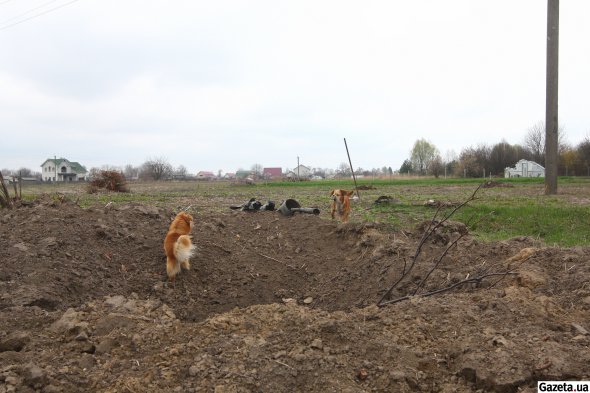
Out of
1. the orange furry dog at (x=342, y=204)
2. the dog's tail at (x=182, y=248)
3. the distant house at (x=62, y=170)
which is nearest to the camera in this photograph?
the dog's tail at (x=182, y=248)

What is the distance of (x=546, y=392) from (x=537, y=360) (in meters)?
0.22

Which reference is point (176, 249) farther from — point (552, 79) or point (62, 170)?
point (62, 170)

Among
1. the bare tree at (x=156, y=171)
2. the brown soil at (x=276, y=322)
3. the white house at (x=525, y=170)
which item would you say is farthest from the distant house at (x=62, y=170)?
the brown soil at (x=276, y=322)

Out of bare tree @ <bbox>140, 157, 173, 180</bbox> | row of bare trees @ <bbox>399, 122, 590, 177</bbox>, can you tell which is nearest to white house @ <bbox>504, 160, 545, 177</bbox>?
row of bare trees @ <bbox>399, 122, 590, 177</bbox>

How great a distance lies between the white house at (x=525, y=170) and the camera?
2586 inches

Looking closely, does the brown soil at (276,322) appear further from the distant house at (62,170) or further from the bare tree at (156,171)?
the distant house at (62,170)

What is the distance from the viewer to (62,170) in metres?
91.4

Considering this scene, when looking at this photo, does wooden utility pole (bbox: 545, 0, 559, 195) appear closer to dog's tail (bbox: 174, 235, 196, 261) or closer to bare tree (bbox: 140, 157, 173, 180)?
dog's tail (bbox: 174, 235, 196, 261)

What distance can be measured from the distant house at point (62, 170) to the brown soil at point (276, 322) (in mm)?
92319

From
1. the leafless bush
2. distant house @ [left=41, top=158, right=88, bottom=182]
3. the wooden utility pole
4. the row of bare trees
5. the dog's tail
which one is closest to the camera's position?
the dog's tail

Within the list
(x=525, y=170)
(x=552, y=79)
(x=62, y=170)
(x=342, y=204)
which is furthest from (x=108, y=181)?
(x=62, y=170)

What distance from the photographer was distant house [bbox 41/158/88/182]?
90.1 m

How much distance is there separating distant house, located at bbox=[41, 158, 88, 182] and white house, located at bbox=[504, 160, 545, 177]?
7782 centimetres

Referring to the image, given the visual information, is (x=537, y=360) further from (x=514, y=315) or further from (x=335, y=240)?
(x=335, y=240)
